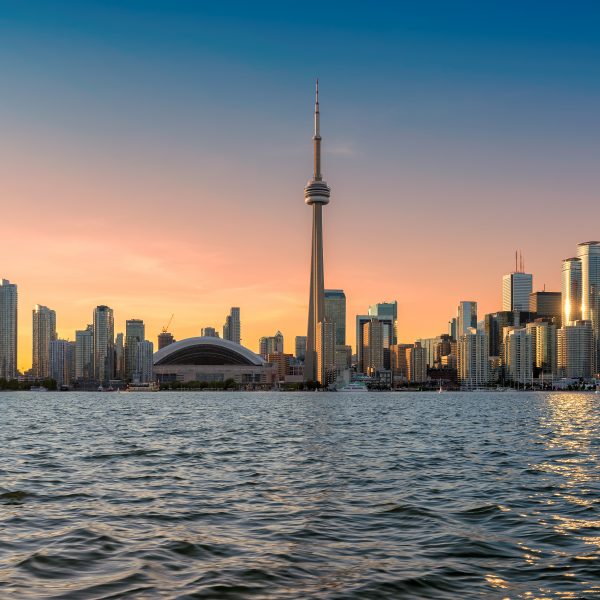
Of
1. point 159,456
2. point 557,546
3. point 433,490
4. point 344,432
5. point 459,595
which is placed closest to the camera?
point 459,595

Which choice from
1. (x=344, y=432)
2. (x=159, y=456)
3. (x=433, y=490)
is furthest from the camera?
(x=344, y=432)

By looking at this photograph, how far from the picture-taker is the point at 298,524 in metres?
23.0

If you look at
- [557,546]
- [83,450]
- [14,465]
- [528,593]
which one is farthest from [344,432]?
[528,593]

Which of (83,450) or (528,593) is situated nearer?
(528,593)

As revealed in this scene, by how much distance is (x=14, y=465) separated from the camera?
39.3 meters

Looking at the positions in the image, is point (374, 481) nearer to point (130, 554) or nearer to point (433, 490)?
point (433, 490)

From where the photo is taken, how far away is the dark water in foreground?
16562 millimetres

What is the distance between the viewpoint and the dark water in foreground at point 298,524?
1656 centimetres

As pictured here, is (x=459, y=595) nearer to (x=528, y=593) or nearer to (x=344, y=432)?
(x=528, y=593)

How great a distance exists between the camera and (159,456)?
43.8 metres

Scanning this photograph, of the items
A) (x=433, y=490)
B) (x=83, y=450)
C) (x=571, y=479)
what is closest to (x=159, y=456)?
(x=83, y=450)

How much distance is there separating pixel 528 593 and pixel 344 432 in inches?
2008

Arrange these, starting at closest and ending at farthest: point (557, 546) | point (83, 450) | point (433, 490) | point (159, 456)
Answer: point (557, 546)
point (433, 490)
point (159, 456)
point (83, 450)

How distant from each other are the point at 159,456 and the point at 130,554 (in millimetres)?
25073
